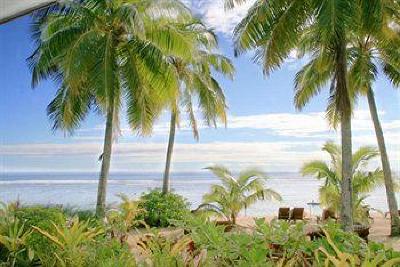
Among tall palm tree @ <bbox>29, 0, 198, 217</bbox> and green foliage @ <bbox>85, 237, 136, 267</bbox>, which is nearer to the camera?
green foliage @ <bbox>85, 237, 136, 267</bbox>

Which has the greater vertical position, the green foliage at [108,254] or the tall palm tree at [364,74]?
the tall palm tree at [364,74]

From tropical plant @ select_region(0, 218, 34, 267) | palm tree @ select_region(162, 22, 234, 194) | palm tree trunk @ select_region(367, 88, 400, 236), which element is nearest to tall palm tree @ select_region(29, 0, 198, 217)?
palm tree @ select_region(162, 22, 234, 194)

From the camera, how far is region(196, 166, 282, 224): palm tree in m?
10.8

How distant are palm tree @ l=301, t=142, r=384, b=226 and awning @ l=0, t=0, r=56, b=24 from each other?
8.74 meters

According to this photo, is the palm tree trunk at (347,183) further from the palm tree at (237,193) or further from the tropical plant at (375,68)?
the palm tree at (237,193)

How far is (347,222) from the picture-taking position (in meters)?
7.85

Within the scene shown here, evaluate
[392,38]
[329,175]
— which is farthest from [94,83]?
[329,175]

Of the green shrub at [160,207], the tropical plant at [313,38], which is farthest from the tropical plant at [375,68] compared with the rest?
the green shrub at [160,207]

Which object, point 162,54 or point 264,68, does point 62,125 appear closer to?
point 162,54

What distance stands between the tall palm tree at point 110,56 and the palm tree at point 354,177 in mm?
3893

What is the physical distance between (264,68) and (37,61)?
12.2 feet

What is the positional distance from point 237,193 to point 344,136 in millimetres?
3471

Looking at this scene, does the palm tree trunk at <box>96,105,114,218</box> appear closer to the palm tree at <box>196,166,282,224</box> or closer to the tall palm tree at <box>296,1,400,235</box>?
the palm tree at <box>196,166,282,224</box>

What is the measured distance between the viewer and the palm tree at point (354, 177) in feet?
33.9
